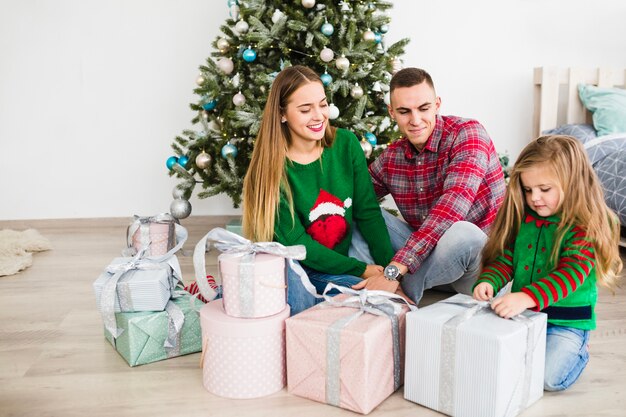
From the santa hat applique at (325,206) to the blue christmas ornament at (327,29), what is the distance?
0.94 metres

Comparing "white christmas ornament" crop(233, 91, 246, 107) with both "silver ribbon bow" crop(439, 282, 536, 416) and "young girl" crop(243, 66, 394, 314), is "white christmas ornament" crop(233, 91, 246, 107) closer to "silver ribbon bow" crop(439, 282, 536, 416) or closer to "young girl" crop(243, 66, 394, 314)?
"young girl" crop(243, 66, 394, 314)

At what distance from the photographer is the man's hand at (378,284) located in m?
1.64

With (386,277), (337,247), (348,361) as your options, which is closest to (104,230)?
(337,247)

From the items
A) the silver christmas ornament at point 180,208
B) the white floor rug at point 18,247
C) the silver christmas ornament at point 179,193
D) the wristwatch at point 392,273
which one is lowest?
the white floor rug at point 18,247

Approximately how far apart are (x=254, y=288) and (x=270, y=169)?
0.45m

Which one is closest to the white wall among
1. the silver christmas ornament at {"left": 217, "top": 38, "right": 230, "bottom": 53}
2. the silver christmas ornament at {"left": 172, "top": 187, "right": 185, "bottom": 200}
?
the silver christmas ornament at {"left": 172, "top": 187, "right": 185, "bottom": 200}

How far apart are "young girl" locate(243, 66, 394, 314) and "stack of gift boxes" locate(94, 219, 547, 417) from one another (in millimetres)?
208

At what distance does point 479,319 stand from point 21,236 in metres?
2.49

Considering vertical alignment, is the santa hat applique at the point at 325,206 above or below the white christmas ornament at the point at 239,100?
below

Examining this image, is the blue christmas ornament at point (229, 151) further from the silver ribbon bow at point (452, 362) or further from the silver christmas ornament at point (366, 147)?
the silver ribbon bow at point (452, 362)

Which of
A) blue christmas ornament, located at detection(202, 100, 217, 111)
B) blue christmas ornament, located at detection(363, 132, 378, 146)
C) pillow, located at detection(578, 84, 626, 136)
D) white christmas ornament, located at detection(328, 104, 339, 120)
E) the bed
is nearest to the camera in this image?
white christmas ornament, located at detection(328, 104, 339, 120)

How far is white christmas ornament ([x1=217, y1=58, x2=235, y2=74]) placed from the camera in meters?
2.62

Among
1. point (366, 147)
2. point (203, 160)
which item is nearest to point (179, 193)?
point (203, 160)

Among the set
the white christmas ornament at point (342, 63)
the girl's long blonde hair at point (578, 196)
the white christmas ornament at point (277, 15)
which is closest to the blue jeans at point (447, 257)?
the girl's long blonde hair at point (578, 196)
